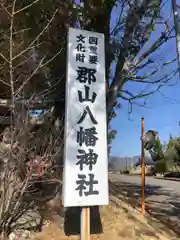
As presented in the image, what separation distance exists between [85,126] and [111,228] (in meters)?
2.43

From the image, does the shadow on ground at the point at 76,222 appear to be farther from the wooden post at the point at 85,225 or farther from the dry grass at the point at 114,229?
the wooden post at the point at 85,225

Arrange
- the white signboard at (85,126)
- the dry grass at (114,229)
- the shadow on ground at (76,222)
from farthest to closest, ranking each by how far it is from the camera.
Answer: the shadow on ground at (76,222) → the dry grass at (114,229) → the white signboard at (85,126)

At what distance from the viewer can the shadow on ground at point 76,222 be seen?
6254 mm

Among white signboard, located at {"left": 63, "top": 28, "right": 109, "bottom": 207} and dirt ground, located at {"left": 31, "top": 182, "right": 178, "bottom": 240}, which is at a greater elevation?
white signboard, located at {"left": 63, "top": 28, "right": 109, "bottom": 207}

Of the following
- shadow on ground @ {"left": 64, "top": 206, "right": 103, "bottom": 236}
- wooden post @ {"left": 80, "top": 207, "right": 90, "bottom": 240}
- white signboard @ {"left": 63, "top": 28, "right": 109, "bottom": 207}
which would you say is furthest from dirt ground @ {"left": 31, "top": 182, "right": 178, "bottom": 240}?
white signboard @ {"left": 63, "top": 28, "right": 109, "bottom": 207}

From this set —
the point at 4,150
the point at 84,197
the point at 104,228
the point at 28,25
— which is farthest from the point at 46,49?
the point at 104,228

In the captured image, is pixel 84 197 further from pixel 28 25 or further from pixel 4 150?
pixel 28 25

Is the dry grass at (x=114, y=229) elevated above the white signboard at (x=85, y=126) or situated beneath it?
situated beneath

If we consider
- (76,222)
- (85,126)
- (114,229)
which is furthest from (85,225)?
(85,126)

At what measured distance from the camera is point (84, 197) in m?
5.20

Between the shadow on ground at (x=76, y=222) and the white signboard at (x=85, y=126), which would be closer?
the white signboard at (x=85, y=126)

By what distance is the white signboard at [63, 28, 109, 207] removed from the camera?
17.0 feet

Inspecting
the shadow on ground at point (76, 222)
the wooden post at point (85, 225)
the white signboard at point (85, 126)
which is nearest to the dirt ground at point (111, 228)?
the shadow on ground at point (76, 222)

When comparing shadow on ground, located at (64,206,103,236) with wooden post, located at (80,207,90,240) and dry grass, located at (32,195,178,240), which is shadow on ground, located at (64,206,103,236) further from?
wooden post, located at (80,207,90,240)
